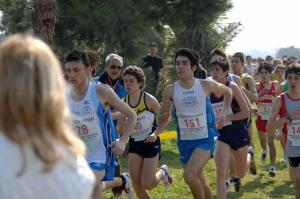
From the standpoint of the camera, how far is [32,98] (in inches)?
81.3

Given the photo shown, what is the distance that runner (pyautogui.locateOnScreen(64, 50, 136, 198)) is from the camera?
5516 millimetres

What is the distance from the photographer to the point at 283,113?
656 cm

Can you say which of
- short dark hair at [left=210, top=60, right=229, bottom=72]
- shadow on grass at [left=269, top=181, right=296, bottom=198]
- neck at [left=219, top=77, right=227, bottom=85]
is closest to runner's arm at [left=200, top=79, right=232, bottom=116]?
neck at [left=219, top=77, right=227, bottom=85]

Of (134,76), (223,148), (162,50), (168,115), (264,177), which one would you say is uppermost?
(162,50)

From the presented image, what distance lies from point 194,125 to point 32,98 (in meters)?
4.64

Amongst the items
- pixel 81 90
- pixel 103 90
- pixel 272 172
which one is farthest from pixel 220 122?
pixel 272 172

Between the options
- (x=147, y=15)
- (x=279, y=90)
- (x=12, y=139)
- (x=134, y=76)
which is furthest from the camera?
(x=147, y=15)

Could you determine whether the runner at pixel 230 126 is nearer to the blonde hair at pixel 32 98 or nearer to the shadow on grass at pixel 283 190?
the shadow on grass at pixel 283 190

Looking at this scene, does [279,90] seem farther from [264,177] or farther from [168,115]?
[168,115]

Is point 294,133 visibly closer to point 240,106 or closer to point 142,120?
point 240,106

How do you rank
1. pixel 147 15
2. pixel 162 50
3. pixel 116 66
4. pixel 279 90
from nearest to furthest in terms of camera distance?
pixel 116 66, pixel 279 90, pixel 147 15, pixel 162 50

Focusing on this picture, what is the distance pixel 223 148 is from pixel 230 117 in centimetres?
40

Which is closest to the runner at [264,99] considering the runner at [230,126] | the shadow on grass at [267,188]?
the shadow on grass at [267,188]

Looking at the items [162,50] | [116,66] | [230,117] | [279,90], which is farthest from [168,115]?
[162,50]
